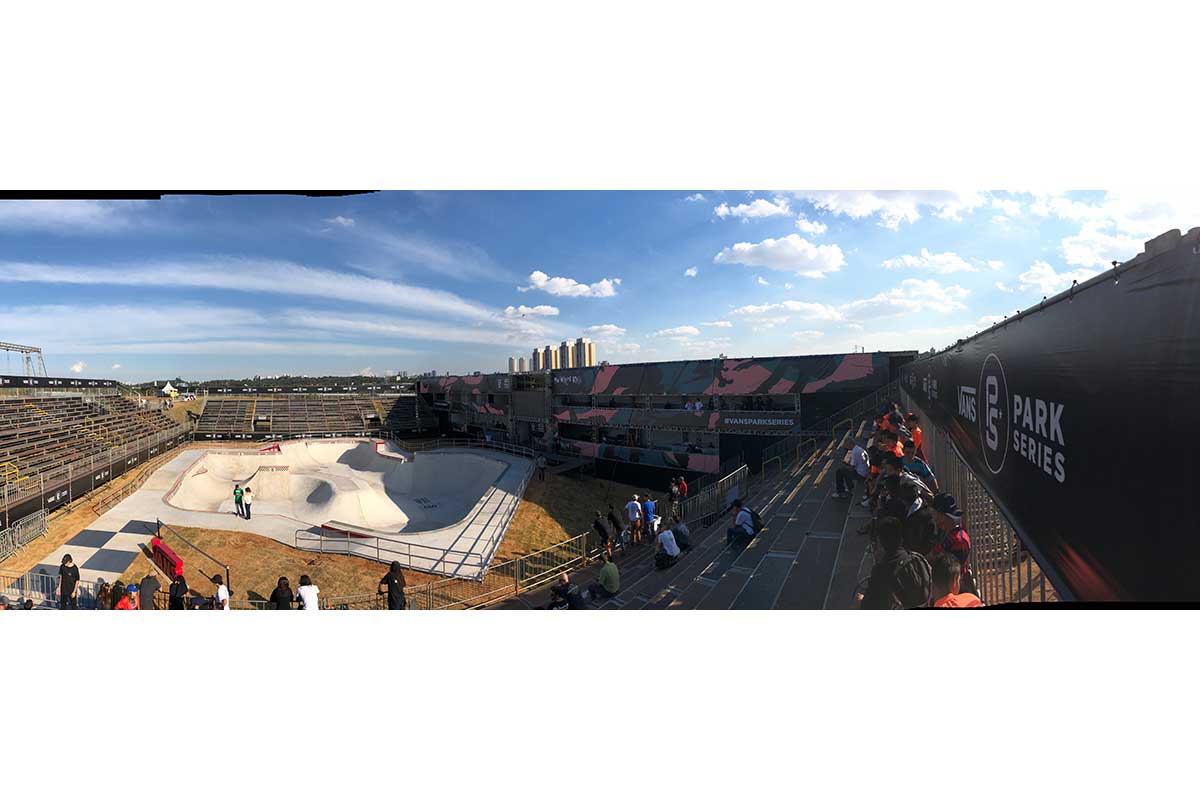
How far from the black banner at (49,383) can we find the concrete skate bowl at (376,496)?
24.2ft

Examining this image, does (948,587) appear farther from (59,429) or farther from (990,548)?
(59,429)

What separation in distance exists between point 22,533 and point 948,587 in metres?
15.1

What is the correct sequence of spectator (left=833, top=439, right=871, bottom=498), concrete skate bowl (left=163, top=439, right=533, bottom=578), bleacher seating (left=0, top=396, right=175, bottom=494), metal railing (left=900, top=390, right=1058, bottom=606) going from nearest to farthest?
metal railing (left=900, top=390, right=1058, bottom=606) < spectator (left=833, top=439, right=871, bottom=498) < concrete skate bowl (left=163, top=439, right=533, bottom=578) < bleacher seating (left=0, top=396, right=175, bottom=494)

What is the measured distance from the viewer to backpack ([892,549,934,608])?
8.19 ft

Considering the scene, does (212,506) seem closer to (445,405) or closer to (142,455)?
(142,455)

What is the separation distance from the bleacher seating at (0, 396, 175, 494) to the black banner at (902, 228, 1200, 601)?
18012mm

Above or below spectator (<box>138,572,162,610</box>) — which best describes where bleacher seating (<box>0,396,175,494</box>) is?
above

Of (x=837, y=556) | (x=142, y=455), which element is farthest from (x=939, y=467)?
(x=142, y=455)

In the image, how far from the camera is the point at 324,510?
12.9 meters

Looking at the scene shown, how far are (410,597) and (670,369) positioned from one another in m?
12.1

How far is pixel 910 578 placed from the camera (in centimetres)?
250

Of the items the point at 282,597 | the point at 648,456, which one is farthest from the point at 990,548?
the point at 648,456

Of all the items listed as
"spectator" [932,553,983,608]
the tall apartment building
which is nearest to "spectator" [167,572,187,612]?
"spectator" [932,553,983,608]

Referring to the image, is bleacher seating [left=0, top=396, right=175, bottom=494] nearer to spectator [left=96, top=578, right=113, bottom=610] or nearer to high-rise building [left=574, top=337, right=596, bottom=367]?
spectator [left=96, top=578, right=113, bottom=610]
